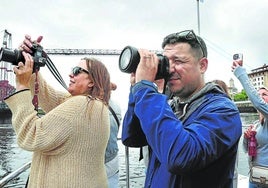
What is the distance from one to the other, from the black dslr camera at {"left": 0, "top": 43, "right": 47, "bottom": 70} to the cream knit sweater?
223 mm

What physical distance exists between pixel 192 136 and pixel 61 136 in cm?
86

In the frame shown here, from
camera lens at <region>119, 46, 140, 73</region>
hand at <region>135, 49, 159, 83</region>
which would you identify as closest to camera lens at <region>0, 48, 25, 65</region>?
camera lens at <region>119, 46, 140, 73</region>

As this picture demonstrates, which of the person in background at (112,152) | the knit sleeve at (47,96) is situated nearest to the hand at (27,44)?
the knit sleeve at (47,96)

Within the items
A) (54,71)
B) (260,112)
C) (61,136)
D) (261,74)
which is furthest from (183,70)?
(261,74)

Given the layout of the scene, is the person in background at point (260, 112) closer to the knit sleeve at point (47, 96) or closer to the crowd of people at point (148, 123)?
the crowd of people at point (148, 123)

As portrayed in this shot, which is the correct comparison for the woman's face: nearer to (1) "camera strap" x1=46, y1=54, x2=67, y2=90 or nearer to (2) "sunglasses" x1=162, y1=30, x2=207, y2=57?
(1) "camera strap" x1=46, y1=54, x2=67, y2=90

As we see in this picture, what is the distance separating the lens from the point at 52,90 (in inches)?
98.0

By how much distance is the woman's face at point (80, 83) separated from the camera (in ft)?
7.05

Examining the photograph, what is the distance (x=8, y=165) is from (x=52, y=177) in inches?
449

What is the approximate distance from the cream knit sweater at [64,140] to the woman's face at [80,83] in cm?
20

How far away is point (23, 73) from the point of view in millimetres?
1828

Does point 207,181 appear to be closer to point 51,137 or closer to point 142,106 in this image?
point 142,106

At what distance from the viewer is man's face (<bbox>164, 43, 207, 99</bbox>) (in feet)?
4.58

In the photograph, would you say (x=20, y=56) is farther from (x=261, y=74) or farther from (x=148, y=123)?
(x=261, y=74)
